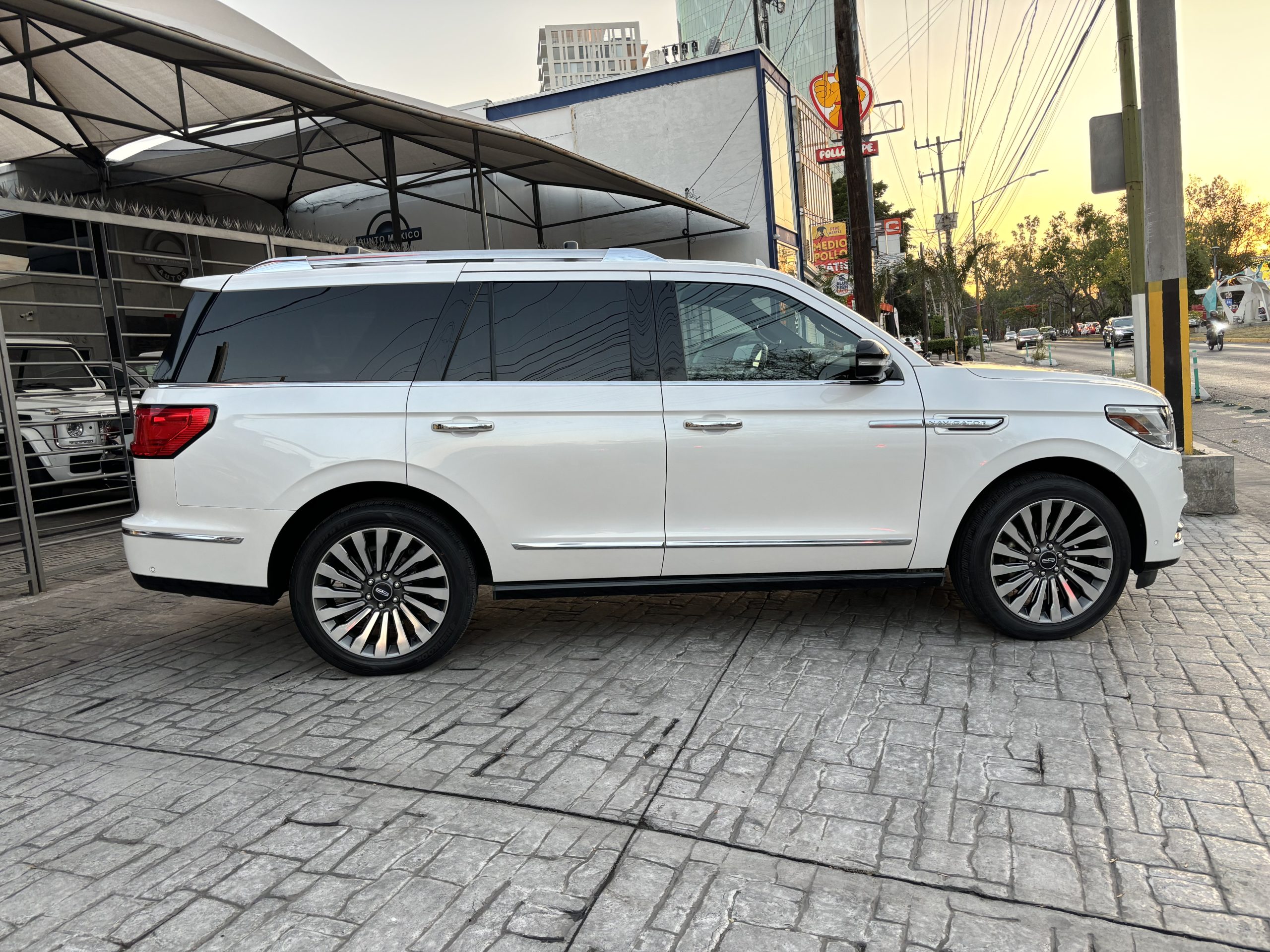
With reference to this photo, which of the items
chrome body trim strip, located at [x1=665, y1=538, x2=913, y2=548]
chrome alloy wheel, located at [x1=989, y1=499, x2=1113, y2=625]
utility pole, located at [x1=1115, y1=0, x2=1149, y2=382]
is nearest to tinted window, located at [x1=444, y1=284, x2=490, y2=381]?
chrome body trim strip, located at [x1=665, y1=538, x2=913, y2=548]

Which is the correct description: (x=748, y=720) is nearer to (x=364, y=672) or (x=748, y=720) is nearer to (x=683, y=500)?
(x=683, y=500)

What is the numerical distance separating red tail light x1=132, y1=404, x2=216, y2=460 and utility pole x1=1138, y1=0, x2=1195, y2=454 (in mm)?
7244

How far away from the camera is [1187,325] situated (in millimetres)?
7520

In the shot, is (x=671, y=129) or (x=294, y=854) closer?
(x=294, y=854)

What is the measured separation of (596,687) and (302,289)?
8.03 ft

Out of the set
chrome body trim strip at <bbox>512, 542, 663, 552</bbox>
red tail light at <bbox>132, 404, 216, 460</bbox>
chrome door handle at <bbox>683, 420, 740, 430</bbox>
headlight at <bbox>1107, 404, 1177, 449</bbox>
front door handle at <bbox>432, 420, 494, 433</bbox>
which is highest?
red tail light at <bbox>132, 404, 216, 460</bbox>

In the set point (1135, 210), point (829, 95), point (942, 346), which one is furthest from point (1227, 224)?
point (1135, 210)

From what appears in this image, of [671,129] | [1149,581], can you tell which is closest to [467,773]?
[1149,581]

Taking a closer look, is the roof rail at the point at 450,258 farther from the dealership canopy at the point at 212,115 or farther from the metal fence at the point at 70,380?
the dealership canopy at the point at 212,115

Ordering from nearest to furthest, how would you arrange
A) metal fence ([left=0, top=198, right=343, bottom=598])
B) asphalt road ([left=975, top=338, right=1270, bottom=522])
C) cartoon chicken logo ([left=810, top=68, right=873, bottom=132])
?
metal fence ([left=0, top=198, right=343, bottom=598])
asphalt road ([left=975, top=338, right=1270, bottom=522])
cartoon chicken logo ([left=810, top=68, right=873, bottom=132])

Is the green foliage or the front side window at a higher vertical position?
the green foliage

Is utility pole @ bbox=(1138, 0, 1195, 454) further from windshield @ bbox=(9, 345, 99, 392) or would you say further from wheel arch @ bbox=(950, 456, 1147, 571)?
windshield @ bbox=(9, 345, 99, 392)

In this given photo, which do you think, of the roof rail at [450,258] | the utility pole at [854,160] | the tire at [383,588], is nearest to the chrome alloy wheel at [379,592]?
the tire at [383,588]

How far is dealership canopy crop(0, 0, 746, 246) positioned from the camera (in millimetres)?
7215
